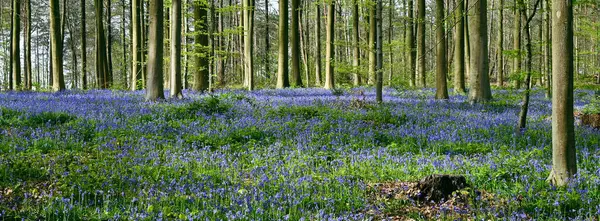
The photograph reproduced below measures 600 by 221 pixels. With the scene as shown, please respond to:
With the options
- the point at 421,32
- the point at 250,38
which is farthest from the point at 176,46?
the point at 421,32

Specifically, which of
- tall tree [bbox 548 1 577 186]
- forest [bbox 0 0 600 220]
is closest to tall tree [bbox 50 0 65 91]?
forest [bbox 0 0 600 220]

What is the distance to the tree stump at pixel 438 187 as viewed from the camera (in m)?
4.83

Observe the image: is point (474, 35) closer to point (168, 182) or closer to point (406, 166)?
point (406, 166)

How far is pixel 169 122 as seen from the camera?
945 cm

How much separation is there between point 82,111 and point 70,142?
3.26 metres

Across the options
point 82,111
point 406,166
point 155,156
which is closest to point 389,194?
point 406,166

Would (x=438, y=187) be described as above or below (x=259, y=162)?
below

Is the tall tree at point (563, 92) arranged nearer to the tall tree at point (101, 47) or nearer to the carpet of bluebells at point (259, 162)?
the carpet of bluebells at point (259, 162)

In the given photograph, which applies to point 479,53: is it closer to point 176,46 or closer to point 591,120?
point 591,120

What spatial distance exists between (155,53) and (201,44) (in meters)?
6.05

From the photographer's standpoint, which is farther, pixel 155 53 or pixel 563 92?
pixel 155 53

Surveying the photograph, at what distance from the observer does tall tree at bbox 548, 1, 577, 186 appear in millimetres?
4902

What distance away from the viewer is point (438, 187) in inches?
191

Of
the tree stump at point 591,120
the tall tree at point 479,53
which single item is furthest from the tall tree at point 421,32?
the tree stump at point 591,120
